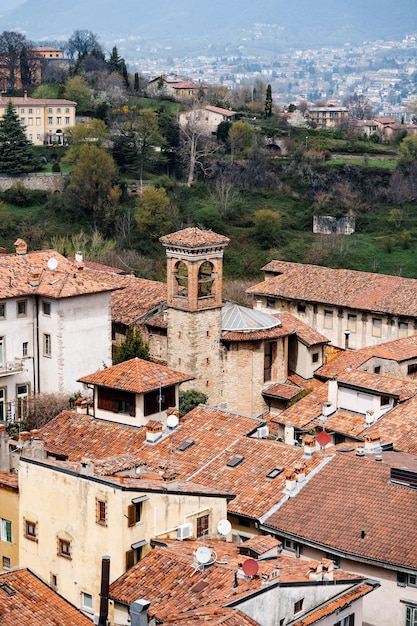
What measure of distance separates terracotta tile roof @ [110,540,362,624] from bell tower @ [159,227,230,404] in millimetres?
20031

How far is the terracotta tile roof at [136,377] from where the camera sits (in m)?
34.3

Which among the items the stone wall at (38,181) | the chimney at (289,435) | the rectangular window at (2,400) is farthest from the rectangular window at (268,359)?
the stone wall at (38,181)

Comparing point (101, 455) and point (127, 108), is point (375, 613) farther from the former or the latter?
point (127, 108)

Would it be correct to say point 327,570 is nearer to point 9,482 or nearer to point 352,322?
point 9,482

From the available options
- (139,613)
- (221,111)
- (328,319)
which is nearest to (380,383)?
(328,319)

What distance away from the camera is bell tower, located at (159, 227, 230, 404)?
4369 centimetres

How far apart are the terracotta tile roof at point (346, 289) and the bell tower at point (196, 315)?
1081 centimetres

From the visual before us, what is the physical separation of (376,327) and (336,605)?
32.1 m

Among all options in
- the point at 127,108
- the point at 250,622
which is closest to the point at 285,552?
the point at 250,622

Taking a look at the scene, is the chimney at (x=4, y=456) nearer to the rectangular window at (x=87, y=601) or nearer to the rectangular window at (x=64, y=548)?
the rectangular window at (x=64, y=548)

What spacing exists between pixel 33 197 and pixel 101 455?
50073mm

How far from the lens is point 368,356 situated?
44156mm

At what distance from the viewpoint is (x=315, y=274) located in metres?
56.5

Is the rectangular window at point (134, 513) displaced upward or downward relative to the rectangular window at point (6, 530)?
A: upward
